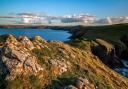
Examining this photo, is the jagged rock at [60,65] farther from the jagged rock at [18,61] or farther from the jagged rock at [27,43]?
the jagged rock at [27,43]

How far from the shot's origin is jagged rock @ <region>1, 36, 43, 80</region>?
528 inches

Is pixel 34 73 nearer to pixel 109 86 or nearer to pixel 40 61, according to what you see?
pixel 40 61

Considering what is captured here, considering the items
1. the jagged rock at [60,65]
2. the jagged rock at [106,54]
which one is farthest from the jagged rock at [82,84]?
the jagged rock at [106,54]

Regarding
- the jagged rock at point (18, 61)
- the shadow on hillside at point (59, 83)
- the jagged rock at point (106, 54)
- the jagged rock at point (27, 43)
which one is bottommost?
the jagged rock at point (106, 54)

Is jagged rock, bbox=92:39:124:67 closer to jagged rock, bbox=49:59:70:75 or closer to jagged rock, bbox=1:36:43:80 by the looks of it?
jagged rock, bbox=49:59:70:75

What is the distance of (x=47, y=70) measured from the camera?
1401 centimetres

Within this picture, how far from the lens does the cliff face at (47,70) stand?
43.4 ft

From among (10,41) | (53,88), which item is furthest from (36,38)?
(53,88)

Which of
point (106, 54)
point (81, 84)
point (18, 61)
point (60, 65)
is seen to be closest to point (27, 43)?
point (18, 61)

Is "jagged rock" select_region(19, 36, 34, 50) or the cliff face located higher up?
"jagged rock" select_region(19, 36, 34, 50)

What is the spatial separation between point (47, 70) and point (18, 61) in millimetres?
1438

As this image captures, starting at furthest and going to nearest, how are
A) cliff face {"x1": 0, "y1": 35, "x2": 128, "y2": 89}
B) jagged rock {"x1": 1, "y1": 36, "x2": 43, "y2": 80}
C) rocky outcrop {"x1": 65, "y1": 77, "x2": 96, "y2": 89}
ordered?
jagged rock {"x1": 1, "y1": 36, "x2": 43, "y2": 80} → cliff face {"x1": 0, "y1": 35, "x2": 128, "y2": 89} → rocky outcrop {"x1": 65, "y1": 77, "x2": 96, "y2": 89}

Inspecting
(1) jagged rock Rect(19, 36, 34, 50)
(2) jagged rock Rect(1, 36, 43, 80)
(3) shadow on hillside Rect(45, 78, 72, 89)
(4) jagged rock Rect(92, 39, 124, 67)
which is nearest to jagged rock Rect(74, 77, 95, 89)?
(3) shadow on hillside Rect(45, 78, 72, 89)

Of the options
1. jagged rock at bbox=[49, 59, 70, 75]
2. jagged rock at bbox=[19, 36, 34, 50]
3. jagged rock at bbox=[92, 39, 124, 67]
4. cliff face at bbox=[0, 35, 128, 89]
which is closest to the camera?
cliff face at bbox=[0, 35, 128, 89]
